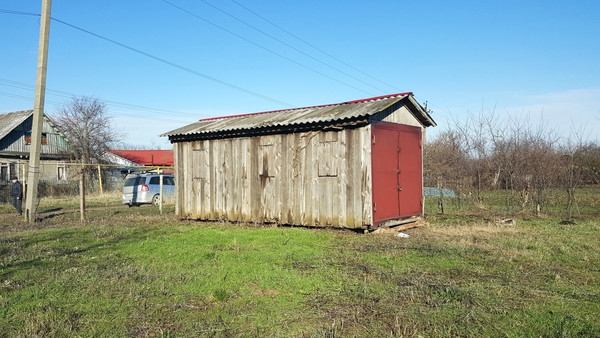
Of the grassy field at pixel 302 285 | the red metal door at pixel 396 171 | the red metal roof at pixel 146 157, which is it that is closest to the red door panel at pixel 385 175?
the red metal door at pixel 396 171

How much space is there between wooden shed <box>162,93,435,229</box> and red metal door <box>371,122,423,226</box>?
26 mm

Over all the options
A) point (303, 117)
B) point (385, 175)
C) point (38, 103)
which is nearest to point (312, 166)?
point (303, 117)

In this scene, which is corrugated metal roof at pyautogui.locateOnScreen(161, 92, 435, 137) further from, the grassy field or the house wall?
the house wall

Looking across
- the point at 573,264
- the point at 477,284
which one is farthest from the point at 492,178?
the point at 477,284

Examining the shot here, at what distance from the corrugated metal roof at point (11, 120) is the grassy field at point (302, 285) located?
92.8 feet

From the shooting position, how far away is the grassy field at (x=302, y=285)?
15.0ft

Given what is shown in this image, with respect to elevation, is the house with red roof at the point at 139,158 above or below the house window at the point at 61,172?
above

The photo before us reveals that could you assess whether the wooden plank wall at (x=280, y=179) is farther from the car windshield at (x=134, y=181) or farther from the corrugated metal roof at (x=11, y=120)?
the corrugated metal roof at (x=11, y=120)

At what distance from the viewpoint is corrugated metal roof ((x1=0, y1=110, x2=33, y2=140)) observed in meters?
34.4

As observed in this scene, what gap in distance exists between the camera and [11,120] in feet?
120

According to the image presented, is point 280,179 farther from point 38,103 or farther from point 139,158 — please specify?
point 139,158

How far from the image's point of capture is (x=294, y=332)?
4.41m

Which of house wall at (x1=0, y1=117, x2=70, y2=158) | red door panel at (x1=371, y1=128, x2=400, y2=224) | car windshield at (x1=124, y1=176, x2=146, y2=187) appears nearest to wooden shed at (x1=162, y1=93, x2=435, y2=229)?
red door panel at (x1=371, y1=128, x2=400, y2=224)

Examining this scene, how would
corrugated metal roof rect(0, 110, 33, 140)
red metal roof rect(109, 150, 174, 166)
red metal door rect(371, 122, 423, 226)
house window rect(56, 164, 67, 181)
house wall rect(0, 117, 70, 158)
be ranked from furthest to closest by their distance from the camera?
red metal roof rect(109, 150, 174, 166), house window rect(56, 164, 67, 181), house wall rect(0, 117, 70, 158), corrugated metal roof rect(0, 110, 33, 140), red metal door rect(371, 122, 423, 226)
